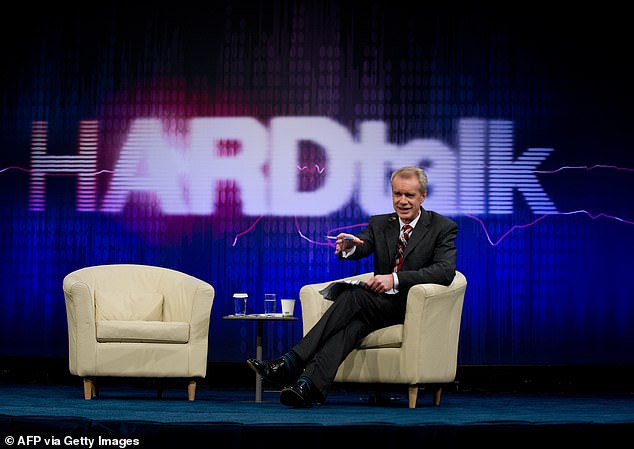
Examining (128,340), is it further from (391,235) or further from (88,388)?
(391,235)

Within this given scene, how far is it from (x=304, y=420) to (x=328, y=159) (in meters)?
3.14

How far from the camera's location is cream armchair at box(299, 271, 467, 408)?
4359 millimetres

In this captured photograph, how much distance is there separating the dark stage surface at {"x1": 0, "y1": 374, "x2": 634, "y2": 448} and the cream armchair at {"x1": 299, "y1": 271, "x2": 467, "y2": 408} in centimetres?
16

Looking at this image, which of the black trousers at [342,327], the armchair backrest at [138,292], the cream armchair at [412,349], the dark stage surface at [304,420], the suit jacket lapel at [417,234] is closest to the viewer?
the dark stage surface at [304,420]

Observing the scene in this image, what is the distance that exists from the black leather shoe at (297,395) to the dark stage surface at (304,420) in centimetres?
5

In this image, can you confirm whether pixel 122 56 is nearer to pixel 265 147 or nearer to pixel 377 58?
pixel 265 147

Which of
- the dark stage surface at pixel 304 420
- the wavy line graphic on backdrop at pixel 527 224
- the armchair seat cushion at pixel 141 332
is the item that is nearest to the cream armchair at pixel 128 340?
the armchair seat cushion at pixel 141 332

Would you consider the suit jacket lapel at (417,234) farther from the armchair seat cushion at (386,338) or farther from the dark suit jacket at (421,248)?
the armchair seat cushion at (386,338)

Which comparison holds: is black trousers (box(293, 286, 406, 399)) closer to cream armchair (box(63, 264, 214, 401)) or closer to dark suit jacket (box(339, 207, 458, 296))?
dark suit jacket (box(339, 207, 458, 296))

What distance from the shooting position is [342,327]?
4.14 meters

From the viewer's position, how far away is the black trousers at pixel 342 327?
3.96 meters

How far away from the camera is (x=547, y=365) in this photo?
607 cm

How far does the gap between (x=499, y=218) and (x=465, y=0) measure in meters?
1.57

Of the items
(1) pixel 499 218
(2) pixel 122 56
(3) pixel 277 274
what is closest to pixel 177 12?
(2) pixel 122 56
